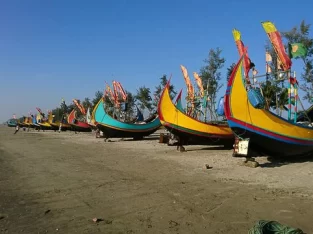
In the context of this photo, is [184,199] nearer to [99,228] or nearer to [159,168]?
[99,228]

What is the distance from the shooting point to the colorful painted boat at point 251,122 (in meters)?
10.9

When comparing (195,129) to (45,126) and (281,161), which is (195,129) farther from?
(45,126)

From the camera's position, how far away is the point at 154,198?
657cm

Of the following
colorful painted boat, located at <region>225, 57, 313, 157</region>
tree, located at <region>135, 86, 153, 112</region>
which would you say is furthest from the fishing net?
tree, located at <region>135, 86, 153, 112</region>

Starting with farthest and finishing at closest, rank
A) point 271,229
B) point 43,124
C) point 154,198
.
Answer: point 43,124
point 154,198
point 271,229

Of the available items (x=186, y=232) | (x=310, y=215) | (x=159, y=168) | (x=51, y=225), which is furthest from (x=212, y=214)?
(x=159, y=168)

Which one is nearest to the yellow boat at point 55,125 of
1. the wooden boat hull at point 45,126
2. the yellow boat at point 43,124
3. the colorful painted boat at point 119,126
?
the wooden boat hull at point 45,126

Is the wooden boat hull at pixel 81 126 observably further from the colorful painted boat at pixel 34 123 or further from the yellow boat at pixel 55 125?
the colorful painted boat at pixel 34 123

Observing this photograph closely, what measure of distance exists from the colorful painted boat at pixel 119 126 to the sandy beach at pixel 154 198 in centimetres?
1433

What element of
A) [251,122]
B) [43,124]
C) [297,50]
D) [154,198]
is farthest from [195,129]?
[43,124]

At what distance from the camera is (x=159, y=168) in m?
10.5

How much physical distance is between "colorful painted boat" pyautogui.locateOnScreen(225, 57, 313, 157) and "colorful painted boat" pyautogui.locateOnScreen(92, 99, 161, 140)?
14.8 metres

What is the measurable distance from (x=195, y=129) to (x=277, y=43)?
5.95 metres

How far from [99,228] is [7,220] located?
156 centimetres
